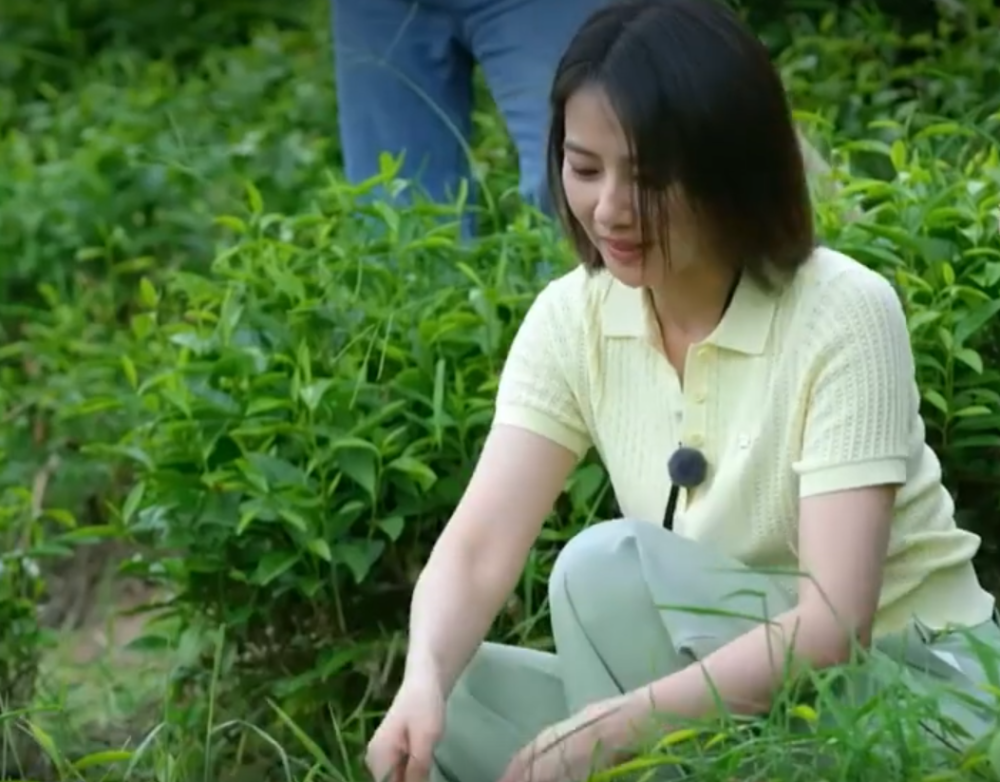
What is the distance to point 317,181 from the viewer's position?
5320 millimetres

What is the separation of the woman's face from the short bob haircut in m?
0.01

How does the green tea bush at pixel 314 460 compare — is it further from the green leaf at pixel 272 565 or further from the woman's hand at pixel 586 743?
the woman's hand at pixel 586 743

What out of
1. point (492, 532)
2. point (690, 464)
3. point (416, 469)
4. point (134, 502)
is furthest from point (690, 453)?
point (134, 502)

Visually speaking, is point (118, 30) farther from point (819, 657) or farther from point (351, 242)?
point (819, 657)

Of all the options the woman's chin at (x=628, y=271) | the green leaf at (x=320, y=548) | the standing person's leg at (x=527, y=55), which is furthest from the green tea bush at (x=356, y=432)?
the woman's chin at (x=628, y=271)

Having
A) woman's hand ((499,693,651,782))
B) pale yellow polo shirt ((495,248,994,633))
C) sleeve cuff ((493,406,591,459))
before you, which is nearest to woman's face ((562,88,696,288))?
pale yellow polo shirt ((495,248,994,633))

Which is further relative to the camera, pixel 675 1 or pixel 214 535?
pixel 214 535

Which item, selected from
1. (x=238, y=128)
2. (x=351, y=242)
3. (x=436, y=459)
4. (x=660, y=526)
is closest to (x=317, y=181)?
(x=238, y=128)

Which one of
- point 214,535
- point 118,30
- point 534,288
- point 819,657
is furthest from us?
point 118,30

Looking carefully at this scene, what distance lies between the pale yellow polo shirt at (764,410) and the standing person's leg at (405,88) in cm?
151

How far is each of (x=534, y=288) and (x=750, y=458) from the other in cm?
115

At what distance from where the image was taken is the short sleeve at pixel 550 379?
99.2 inches

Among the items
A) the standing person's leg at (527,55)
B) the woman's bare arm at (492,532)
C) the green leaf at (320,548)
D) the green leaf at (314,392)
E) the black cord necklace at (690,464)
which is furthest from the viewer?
the standing person's leg at (527,55)

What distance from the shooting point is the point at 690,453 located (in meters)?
2.40
